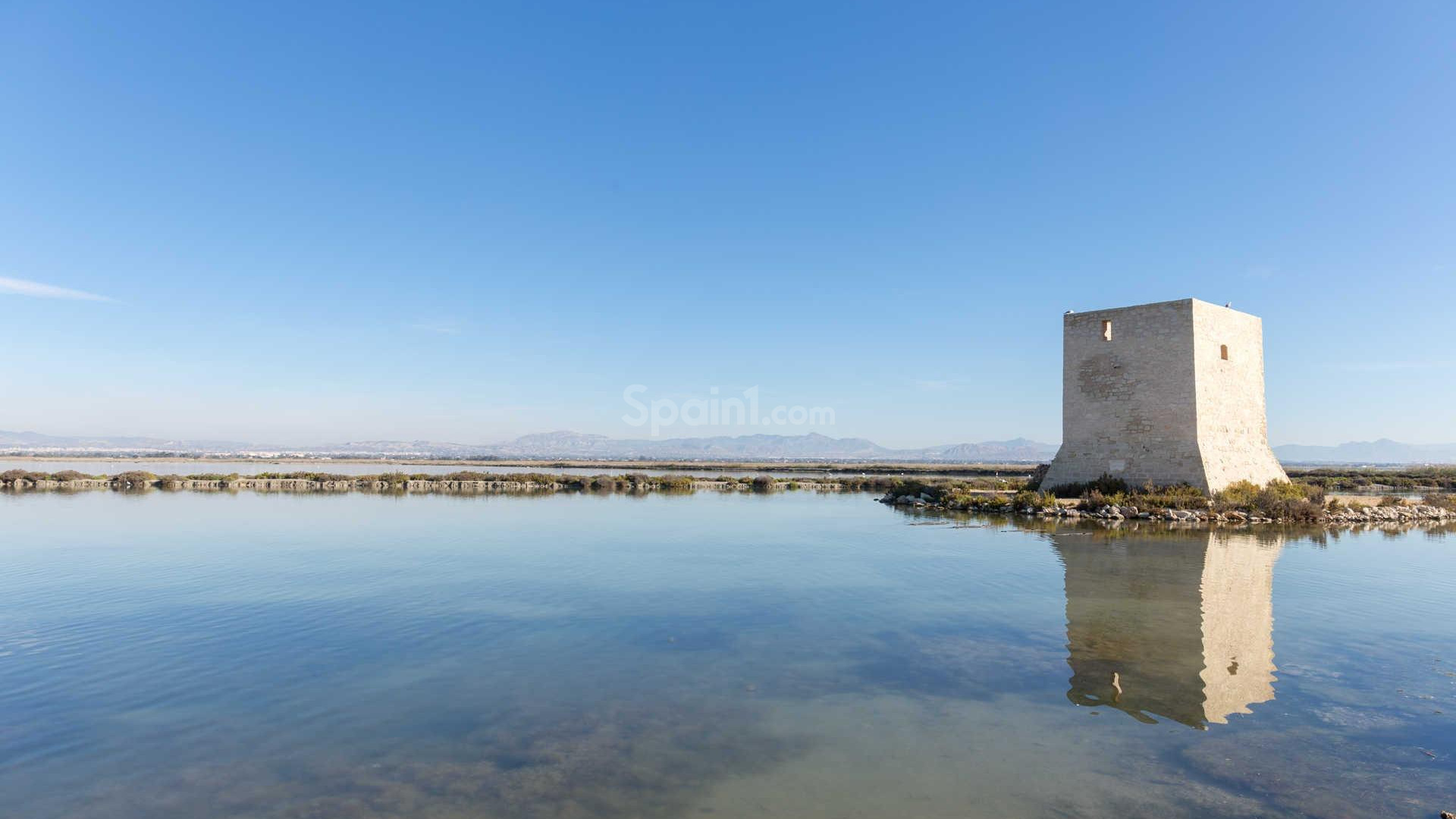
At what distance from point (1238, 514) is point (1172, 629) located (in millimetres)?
12636

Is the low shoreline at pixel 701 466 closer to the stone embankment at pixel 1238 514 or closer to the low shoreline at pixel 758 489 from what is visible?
the low shoreline at pixel 758 489

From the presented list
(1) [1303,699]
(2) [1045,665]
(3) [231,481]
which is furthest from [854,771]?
(3) [231,481]

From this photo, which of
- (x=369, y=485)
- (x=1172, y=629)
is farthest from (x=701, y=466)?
(x=1172, y=629)

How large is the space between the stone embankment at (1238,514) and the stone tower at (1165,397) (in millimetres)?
1008

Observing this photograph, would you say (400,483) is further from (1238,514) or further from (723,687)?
(723,687)

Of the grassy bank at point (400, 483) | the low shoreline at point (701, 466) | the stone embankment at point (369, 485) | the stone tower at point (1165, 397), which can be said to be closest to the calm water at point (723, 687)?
the stone tower at point (1165, 397)

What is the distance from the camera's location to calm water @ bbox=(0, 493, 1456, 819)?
383 cm

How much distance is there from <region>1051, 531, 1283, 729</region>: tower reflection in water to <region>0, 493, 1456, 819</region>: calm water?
5 cm

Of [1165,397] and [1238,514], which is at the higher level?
[1165,397]

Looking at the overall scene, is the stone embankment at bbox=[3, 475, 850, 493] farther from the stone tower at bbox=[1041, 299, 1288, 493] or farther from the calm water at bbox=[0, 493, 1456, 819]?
the calm water at bbox=[0, 493, 1456, 819]

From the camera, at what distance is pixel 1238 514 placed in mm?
17406

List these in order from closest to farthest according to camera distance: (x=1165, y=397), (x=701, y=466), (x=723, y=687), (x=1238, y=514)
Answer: (x=723, y=687), (x=1238, y=514), (x=1165, y=397), (x=701, y=466)

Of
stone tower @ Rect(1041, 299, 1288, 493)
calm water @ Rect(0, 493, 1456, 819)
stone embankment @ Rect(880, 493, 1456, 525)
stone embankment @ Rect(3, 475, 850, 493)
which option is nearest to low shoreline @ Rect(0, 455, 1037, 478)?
stone embankment @ Rect(3, 475, 850, 493)

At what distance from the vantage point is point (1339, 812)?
11.9ft
